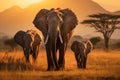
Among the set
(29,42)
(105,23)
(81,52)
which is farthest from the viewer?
(105,23)

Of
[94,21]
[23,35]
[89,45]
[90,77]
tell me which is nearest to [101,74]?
[90,77]

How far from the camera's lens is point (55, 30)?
623 inches

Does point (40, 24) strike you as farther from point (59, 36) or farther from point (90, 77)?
point (90, 77)

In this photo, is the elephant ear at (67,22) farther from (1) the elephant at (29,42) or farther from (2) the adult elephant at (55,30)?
(1) the elephant at (29,42)

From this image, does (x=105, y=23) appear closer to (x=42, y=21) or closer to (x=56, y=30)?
(x=42, y=21)

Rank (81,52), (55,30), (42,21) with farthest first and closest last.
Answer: (81,52) < (42,21) < (55,30)

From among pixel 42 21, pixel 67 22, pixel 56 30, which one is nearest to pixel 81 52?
pixel 67 22

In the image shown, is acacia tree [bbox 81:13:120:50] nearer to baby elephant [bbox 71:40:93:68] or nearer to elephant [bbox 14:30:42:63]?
elephant [bbox 14:30:42:63]

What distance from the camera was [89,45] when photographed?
69.8 ft

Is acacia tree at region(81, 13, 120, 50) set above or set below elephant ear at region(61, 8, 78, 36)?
below

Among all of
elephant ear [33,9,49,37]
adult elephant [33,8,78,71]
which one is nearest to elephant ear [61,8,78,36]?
adult elephant [33,8,78,71]

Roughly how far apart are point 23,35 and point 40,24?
5.15 m

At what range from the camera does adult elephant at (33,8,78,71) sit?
1586cm

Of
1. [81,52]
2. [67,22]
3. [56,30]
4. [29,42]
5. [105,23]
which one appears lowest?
[105,23]
